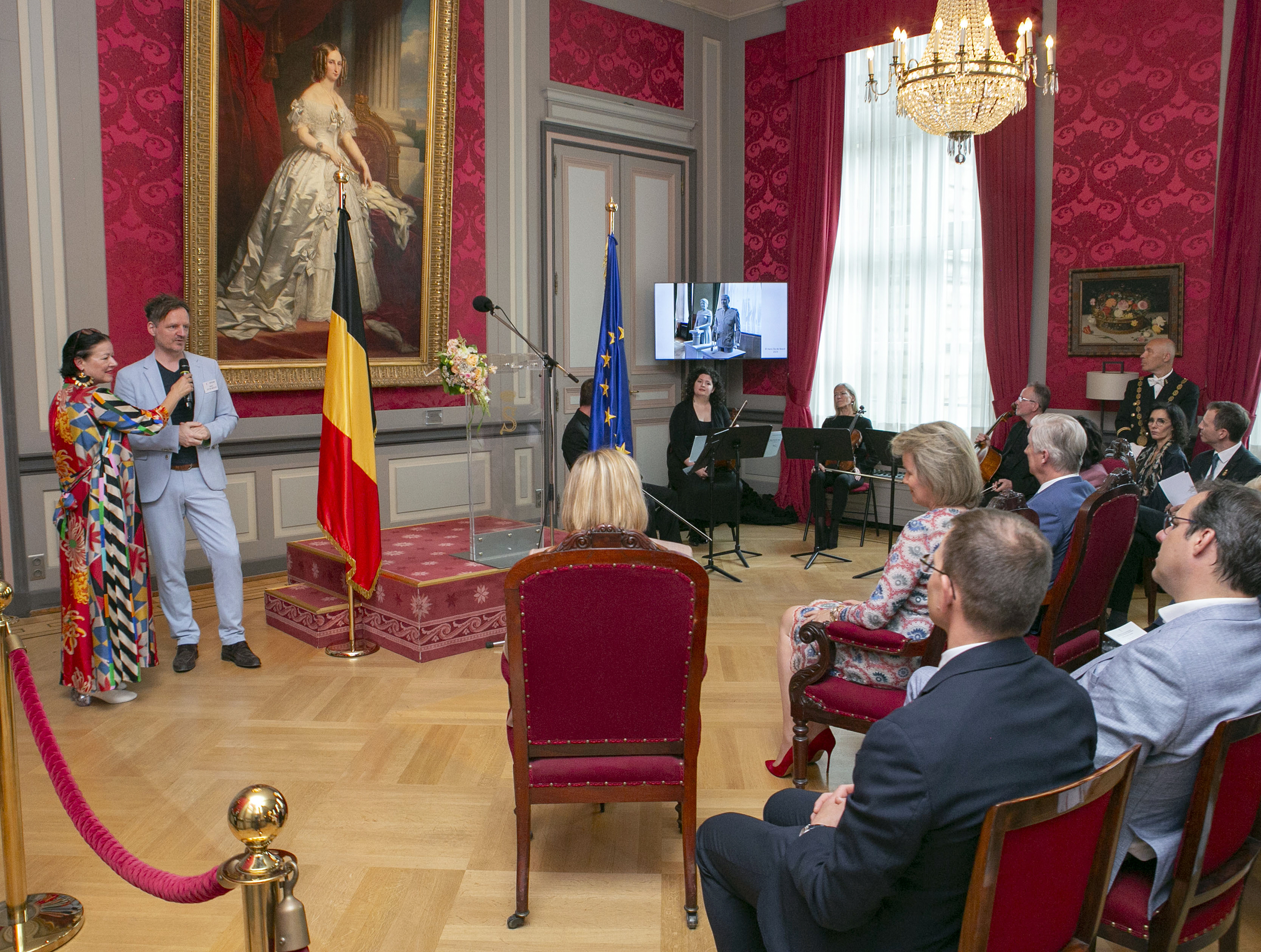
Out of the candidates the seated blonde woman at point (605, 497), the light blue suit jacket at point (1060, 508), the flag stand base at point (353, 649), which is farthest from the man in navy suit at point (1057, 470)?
the flag stand base at point (353, 649)

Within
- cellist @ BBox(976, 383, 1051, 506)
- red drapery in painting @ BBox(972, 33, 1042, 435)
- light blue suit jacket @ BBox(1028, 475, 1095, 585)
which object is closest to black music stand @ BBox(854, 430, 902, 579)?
cellist @ BBox(976, 383, 1051, 506)

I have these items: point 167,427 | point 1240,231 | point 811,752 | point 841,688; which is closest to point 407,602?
point 167,427

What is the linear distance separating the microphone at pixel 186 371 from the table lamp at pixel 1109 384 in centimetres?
560

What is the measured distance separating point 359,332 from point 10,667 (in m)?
2.73

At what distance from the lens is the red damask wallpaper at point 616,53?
792 cm

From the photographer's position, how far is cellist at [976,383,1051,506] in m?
6.50

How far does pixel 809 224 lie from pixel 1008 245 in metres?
1.85

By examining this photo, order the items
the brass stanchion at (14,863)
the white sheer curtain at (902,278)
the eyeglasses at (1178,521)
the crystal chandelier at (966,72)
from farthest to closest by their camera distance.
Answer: the white sheer curtain at (902,278) → the crystal chandelier at (966,72) → the brass stanchion at (14,863) → the eyeglasses at (1178,521)

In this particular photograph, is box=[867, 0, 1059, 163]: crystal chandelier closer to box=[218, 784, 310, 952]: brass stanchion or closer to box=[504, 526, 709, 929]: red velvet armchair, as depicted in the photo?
box=[504, 526, 709, 929]: red velvet armchair

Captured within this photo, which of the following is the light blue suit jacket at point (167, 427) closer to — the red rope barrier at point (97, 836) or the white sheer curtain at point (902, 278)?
the red rope barrier at point (97, 836)

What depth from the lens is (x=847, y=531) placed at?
27.7ft

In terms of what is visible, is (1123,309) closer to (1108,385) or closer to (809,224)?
(1108,385)

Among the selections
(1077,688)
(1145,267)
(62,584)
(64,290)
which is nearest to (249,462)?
(64,290)

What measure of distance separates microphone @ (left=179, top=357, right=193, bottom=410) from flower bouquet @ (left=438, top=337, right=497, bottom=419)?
1198mm
